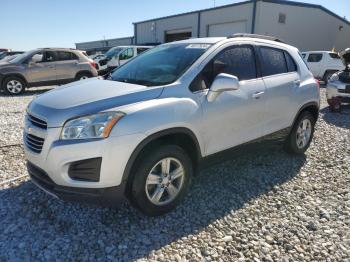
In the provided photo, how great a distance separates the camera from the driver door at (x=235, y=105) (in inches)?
137

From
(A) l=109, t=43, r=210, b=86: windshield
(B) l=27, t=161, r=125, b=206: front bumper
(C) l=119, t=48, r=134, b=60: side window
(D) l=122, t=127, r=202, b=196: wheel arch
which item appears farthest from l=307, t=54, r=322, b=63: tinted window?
(B) l=27, t=161, r=125, b=206: front bumper

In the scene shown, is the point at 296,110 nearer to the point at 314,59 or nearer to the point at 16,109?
the point at 16,109

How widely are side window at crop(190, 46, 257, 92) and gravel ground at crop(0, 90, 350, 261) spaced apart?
1.32 m

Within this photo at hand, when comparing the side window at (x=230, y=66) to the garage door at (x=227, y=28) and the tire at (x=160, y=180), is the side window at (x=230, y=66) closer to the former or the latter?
the tire at (x=160, y=180)

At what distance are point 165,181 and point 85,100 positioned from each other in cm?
110

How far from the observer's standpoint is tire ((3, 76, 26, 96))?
38.0 ft

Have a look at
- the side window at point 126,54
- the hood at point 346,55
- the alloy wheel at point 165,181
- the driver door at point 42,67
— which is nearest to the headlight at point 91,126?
the alloy wheel at point 165,181

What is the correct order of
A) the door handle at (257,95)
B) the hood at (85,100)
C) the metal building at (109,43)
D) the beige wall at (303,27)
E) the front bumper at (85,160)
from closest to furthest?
1. the front bumper at (85,160)
2. the hood at (85,100)
3. the door handle at (257,95)
4. the beige wall at (303,27)
5. the metal building at (109,43)

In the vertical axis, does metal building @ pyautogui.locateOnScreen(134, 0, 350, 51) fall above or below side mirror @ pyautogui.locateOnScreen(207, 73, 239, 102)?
above

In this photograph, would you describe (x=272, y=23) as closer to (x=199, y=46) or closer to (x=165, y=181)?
(x=199, y=46)

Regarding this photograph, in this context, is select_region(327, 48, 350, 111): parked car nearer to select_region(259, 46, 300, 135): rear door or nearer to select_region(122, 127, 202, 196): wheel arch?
select_region(259, 46, 300, 135): rear door

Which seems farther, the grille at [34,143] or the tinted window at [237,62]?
the tinted window at [237,62]

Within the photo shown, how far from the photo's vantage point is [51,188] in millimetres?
2939

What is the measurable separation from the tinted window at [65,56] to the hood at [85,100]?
968 centimetres
